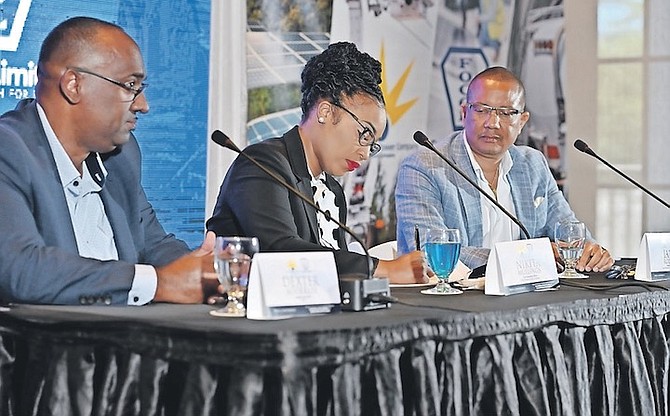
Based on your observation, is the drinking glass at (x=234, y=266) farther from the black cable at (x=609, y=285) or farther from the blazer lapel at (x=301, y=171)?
the black cable at (x=609, y=285)

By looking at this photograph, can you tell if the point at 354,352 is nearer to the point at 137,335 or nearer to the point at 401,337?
the point at 401,337

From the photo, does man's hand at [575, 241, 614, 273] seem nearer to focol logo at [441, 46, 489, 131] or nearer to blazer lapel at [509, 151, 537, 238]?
blazer lapel at [509, 151, 537, 238]

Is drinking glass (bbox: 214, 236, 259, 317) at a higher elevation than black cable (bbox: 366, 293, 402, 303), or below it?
higher

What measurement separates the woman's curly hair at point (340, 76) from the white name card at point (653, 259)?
80cm

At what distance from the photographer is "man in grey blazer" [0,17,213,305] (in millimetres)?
2146

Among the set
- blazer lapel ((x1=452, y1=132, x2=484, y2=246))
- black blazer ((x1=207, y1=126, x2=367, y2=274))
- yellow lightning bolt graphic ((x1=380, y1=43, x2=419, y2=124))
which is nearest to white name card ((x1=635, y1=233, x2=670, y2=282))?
blazer lapel ((x1=452, y1=132, x2=484, y2=246))

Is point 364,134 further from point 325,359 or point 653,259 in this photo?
point 325,359

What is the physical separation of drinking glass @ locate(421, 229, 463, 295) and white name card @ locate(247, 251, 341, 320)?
482 mm

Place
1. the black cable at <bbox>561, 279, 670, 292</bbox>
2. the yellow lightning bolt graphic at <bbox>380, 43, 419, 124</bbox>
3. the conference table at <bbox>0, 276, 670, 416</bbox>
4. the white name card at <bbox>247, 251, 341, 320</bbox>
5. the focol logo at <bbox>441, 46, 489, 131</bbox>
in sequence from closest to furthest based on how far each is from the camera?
1. the conference table at <bbox>0, 276, 670, 416</bbox>
2. the white name card at <bbox>247, 251, 341, 320</bbox>
3. the black cable at <bbox>561, 279, 670, 292</bbox>
4. the yellow lightning bolt graphic at <bbox>380, 43, 419, 124</bbox>
5. the focol logo at <bbox>441, 46, 489, 131</bbox>

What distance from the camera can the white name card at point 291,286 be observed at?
1.92 m

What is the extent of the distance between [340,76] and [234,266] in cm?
104

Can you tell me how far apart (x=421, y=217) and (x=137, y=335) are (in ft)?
5.56

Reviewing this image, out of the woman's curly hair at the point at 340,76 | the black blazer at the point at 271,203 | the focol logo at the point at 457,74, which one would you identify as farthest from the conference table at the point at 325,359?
the focol logo at the point at 457,74

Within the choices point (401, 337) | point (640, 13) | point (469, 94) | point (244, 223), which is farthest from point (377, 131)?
point (640, 13)
